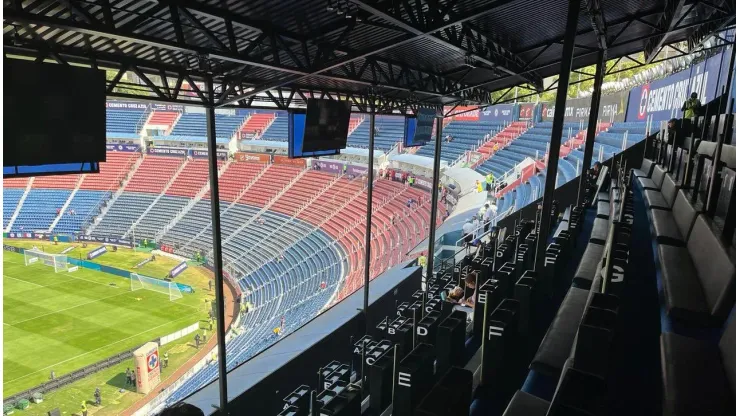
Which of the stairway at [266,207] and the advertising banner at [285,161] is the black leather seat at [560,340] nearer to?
the stairway at [266,207]

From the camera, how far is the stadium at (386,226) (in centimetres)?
332

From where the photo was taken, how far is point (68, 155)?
15.7 ft

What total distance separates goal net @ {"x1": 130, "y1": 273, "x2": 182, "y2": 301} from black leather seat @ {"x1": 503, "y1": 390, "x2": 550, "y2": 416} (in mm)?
22378

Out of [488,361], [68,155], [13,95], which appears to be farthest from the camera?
[68,155]

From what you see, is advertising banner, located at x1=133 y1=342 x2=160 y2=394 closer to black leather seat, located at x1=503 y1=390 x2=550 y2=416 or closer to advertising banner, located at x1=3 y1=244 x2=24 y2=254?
black leather seat, located at x1=503 y1=390 x2=550 y2=416

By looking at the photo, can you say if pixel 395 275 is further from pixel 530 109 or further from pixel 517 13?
pixel 530 109

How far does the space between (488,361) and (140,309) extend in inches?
834

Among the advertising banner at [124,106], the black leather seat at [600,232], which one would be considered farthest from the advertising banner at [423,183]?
the advertising banner at [124,106]

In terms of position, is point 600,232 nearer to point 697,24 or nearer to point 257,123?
point 697,24

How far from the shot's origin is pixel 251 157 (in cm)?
3562

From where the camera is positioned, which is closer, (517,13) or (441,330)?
(441,330)

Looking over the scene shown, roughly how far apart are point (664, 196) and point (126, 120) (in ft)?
139

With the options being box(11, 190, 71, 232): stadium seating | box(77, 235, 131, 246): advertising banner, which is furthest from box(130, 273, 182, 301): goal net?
box(11, 190, 71, 232): stadium seating

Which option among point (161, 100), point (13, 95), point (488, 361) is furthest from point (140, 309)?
point (488, 361)
